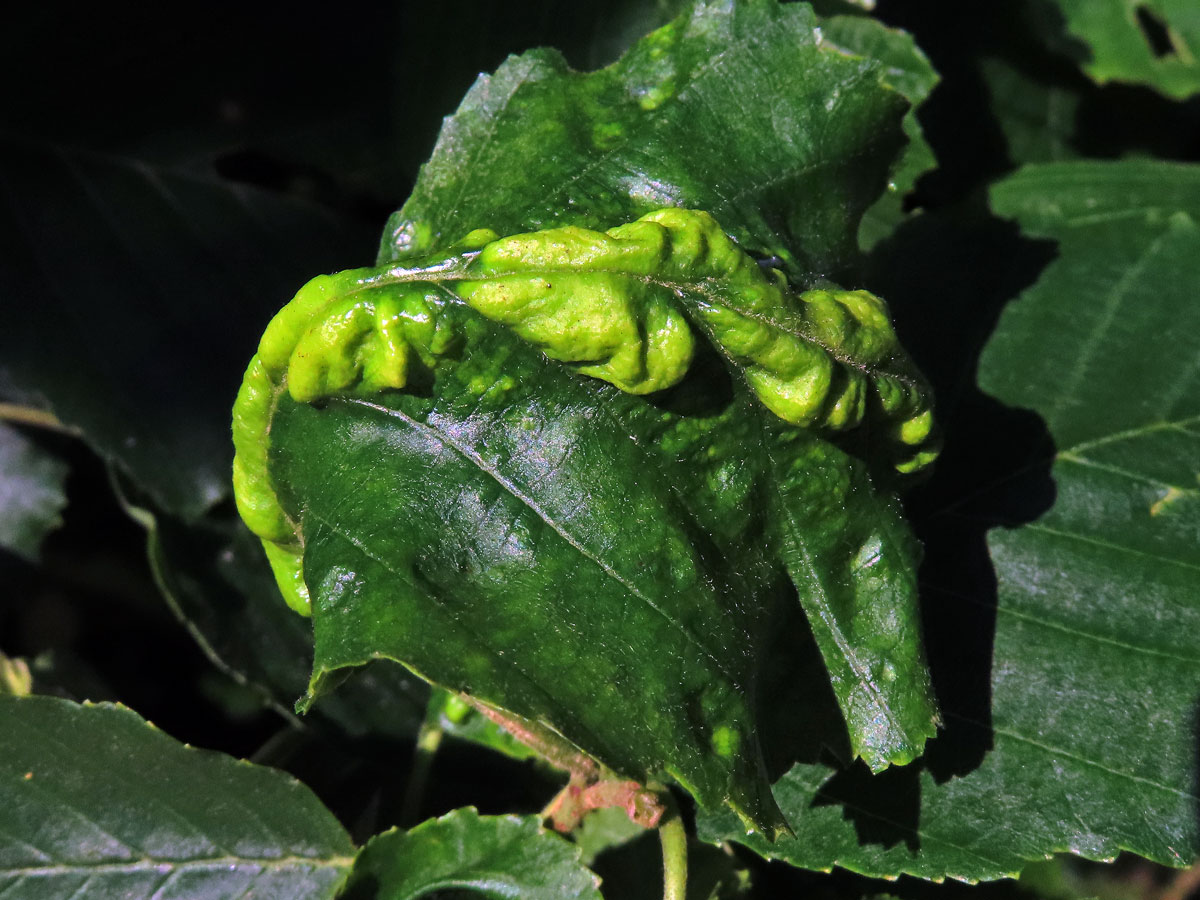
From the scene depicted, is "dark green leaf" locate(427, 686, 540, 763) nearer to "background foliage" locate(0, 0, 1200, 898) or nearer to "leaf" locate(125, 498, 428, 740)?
"background foliage" locate(0, 0, 1200, 898)

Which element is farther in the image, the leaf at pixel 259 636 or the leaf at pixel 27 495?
the leaf at pixel 27 495

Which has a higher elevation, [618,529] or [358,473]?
[358,473]

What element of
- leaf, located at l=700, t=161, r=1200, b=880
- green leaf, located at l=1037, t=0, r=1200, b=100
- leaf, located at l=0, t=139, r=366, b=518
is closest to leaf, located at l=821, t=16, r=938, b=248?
leaf, located at l=700, t=161, r=1200, b=880

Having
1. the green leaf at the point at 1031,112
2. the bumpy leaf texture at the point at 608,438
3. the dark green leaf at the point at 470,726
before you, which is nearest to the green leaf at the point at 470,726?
the dark green leaf at the point at 470,726

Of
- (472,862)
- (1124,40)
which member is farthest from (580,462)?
(1124,40)

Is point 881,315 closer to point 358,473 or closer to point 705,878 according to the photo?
point 358,473

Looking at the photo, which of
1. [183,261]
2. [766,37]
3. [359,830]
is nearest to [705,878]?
[359,830]

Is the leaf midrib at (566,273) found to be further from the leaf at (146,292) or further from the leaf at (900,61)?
the leaf at (146,292)

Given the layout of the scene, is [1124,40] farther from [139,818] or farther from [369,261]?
[139,818]
